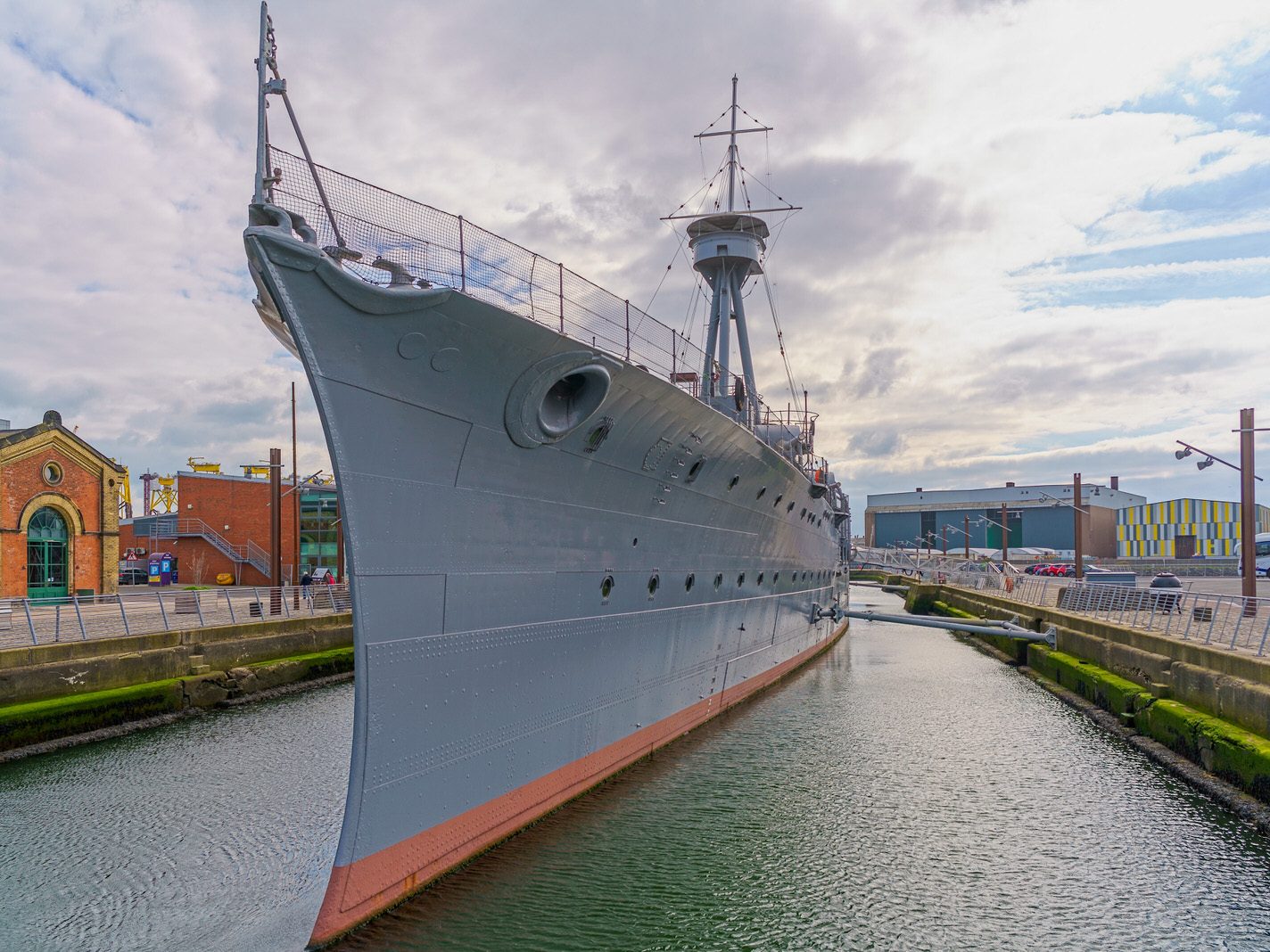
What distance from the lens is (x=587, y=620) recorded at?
9.39 meters

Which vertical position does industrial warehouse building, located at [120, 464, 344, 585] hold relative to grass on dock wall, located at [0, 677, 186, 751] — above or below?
above

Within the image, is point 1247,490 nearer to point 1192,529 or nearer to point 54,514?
point 54,514

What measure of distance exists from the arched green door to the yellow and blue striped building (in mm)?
82172

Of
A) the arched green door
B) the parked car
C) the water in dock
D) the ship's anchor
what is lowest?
the parked car

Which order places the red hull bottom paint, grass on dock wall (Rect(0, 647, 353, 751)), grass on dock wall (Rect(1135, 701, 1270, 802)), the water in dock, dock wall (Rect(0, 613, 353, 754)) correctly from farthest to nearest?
dock wall (Rect(0, 613, 353, 754))
grass on dock wall (Rect(0, 647, 353, 751))
grass on dock wall (Rect(1135, 701, 1270, 802))
the water in dock
the red hull bottom paint

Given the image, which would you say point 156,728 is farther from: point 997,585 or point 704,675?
point 997,585

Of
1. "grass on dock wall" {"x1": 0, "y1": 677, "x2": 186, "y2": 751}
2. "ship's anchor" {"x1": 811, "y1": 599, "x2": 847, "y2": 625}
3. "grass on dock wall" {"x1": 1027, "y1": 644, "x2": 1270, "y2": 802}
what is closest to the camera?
"grass on dock wall" {"x1": 1027, "y1": 644, "x2": 1270, "y2": 802}

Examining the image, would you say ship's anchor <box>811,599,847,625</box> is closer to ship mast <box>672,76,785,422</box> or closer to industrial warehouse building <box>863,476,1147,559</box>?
ship mast <box>672,76,785,422</box>

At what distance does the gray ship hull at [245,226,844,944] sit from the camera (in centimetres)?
655

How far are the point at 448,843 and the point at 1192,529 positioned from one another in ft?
283

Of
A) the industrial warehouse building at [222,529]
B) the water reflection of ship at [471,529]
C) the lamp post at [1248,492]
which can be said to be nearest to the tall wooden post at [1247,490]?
the lamp post at [1248,492]

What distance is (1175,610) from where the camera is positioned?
1744 centimetres

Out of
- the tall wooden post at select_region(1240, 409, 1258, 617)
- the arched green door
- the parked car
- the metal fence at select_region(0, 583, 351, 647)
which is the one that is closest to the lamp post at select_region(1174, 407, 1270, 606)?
the tall wooden post at select_region(1240, 409, 1258, 617)

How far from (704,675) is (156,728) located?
31.2 ft
